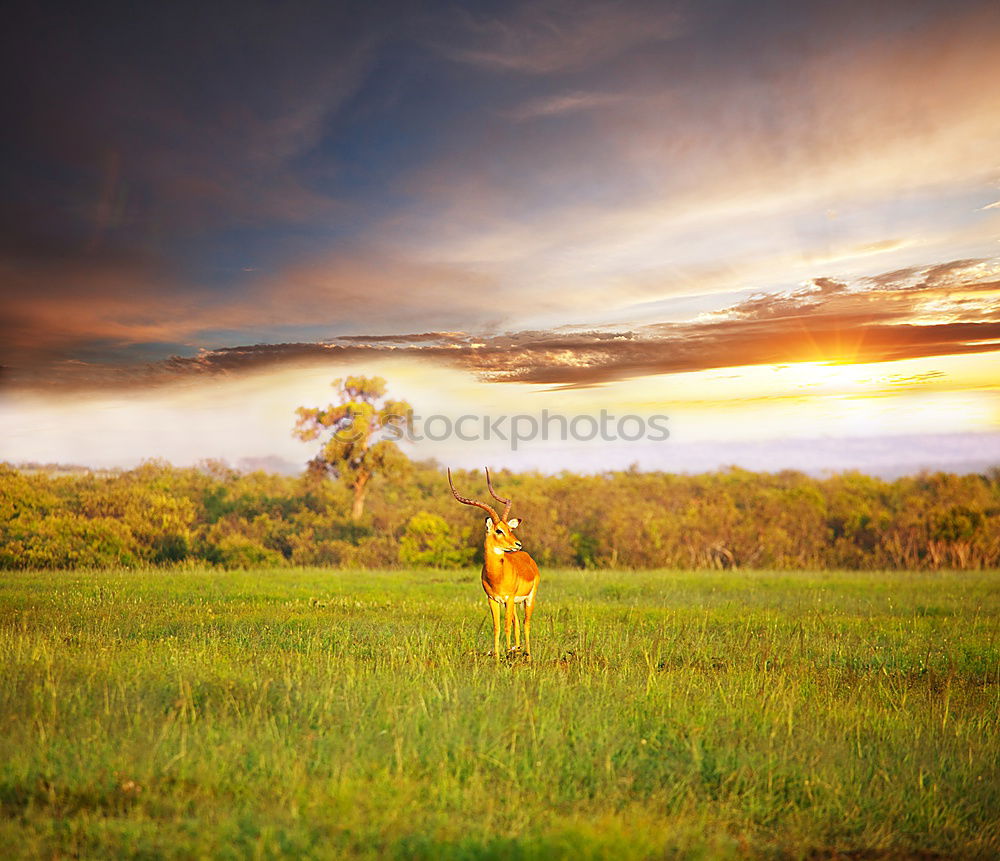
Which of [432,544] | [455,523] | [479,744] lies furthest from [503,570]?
[455,523]

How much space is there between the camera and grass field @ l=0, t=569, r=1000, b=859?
5508 millimetres

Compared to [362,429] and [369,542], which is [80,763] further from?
[362,429]

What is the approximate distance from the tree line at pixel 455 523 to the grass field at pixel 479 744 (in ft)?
67.3

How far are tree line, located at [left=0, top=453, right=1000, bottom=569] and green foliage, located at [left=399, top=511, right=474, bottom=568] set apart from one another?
0.21 feet

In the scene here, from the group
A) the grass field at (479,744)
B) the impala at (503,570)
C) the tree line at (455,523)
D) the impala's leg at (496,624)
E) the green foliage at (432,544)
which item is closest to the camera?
the grass field at (479,744)

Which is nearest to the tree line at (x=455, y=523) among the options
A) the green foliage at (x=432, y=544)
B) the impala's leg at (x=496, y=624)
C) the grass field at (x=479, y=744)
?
the green foliage at (x=432, y=544)

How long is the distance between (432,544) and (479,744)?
92.5 feet

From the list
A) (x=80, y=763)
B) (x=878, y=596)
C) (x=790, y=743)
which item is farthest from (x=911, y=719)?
(x=878, y=596)

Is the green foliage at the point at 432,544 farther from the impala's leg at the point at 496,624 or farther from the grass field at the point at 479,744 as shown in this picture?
the impala's leg at the point at 496,624

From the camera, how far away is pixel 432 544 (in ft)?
115

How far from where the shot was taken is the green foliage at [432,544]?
34406 mm

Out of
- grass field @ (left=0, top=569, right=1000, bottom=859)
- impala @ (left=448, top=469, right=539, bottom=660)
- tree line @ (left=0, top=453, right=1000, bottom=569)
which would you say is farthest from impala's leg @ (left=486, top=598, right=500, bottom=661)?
tree line @ (left=0, top=453, right=1000, bottom=569)

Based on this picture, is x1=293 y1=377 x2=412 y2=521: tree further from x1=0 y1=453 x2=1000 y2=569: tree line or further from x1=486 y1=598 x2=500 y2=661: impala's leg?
x1=486 y1=598 x2=500 y2=661: impala's leg

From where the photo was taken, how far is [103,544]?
3031cm
